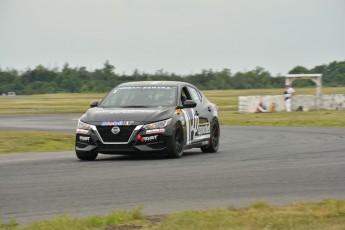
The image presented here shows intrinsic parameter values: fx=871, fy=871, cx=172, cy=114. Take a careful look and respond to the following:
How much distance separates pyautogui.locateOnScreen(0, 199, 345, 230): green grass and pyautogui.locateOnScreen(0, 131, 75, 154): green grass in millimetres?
10021

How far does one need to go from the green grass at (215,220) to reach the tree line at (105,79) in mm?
89502

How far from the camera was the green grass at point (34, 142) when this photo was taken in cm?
1842

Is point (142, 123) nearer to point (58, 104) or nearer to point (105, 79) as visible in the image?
point (58, 104)

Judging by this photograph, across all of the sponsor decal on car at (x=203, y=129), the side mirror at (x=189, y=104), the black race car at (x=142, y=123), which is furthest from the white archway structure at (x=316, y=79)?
the side mirror at (x=189, y=104)

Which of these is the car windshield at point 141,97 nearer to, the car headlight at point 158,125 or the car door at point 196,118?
the car door at point 196,118

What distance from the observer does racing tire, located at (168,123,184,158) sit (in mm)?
14656

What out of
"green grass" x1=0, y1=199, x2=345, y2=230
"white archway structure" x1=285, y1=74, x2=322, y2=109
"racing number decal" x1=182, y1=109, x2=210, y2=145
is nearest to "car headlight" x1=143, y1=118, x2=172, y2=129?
"racing number decal" x1=182, y1=109, x2=210, y2=145

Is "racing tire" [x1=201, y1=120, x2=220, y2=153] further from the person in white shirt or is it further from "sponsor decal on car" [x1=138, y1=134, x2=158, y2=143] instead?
the person in white shirt

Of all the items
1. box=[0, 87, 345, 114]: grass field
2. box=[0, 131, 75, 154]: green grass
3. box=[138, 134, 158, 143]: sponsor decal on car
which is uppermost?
box=[138, 134, 158, 143]: sponsor decal on car

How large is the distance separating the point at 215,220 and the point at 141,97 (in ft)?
26.2

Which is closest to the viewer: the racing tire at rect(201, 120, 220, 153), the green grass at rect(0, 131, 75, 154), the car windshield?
the car windshield

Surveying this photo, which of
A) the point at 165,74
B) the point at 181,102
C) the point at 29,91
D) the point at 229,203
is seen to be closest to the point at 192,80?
the point at 165,74

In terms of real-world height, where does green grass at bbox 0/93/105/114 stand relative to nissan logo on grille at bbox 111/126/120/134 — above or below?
below

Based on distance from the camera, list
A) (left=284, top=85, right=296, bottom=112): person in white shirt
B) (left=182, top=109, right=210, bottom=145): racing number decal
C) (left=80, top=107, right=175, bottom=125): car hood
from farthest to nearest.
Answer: (left=284, top=85, right=296, bottom=112): person in white shirt, (left=182, top=109, right=210, bottom=145): racing number decal, (left=80, top=107, right=175, bottom=125): car hood
